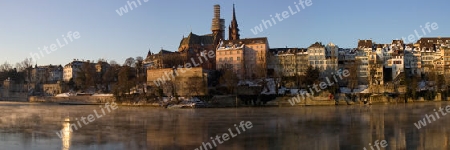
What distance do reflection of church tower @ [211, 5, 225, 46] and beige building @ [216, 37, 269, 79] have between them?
10.9 m

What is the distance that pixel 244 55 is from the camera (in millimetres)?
67625

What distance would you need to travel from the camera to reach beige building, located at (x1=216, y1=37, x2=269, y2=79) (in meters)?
65.9

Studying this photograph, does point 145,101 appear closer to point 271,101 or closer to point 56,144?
point 271,101

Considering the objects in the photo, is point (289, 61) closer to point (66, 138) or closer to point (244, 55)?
point (244, 55)

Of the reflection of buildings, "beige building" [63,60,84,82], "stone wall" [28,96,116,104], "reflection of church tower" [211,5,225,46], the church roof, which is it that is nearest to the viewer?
the reflection of buildings

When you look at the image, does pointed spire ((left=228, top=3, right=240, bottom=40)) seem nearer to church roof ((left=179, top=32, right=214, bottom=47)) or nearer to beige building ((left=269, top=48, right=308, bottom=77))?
church roof ((left=179, top=32, right=214, bottom=47))

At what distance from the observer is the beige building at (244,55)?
65.9 meters

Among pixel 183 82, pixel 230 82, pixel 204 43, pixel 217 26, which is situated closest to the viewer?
pixel 230 82

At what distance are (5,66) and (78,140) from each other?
10560 centimetres

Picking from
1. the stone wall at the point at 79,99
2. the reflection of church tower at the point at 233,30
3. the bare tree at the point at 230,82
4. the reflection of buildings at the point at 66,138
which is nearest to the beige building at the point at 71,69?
the stone wall at the point at 79,99

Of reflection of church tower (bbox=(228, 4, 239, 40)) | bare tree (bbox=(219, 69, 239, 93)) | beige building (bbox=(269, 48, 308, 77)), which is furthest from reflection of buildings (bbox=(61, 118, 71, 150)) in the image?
reflection of church tower (bbox=(228, 4, 239, 40))

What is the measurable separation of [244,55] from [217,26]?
16306 millimetres

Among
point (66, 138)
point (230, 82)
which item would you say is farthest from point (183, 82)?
point (66, 138)

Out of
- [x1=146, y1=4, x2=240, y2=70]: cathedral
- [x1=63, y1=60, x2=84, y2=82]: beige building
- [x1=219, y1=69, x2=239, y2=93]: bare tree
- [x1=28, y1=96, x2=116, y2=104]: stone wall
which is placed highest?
[x1=146, y1=4, x2=240, y2=70]: cathedral
